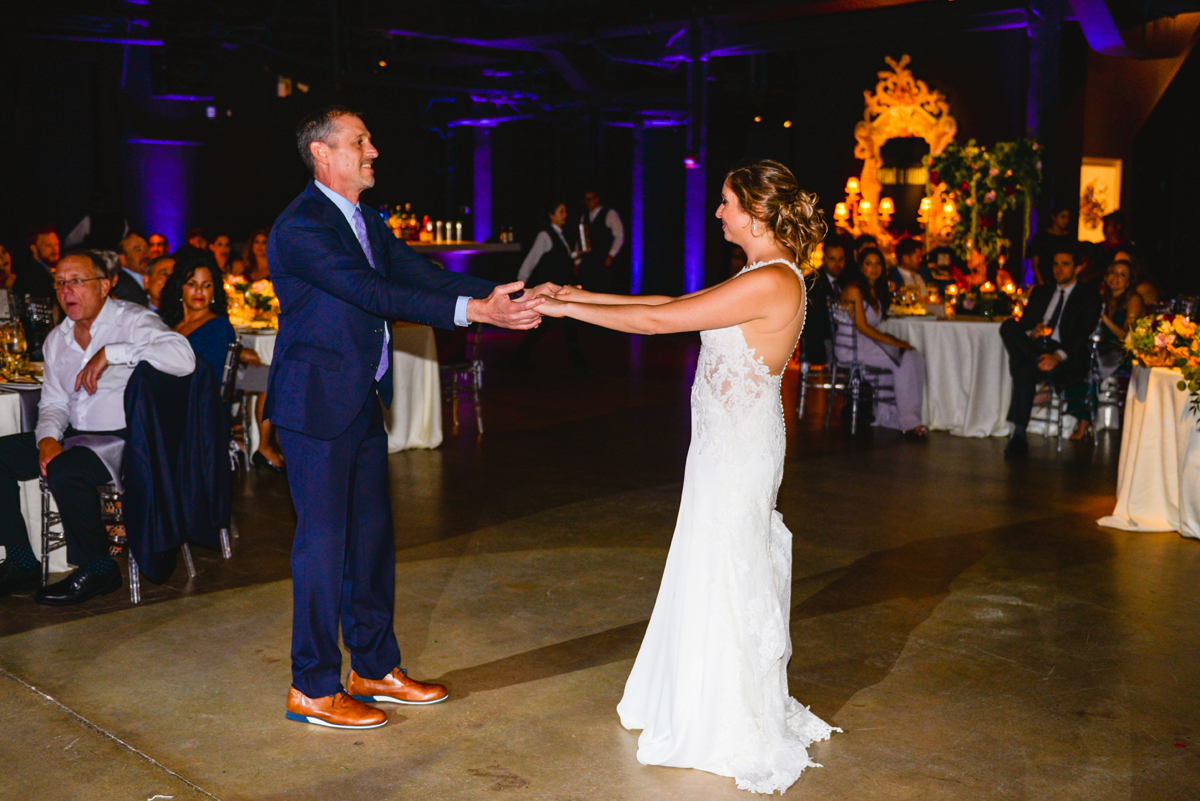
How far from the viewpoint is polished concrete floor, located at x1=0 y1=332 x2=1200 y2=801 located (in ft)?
9.69

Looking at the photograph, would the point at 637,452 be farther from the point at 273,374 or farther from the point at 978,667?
the point at 273,374

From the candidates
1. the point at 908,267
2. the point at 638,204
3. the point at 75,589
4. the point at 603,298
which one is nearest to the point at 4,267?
the point at 75,589

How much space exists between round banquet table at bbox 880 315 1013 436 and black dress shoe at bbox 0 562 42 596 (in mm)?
5847

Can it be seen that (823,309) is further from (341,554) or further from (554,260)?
(341,554)

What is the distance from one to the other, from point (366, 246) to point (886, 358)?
5573 mm

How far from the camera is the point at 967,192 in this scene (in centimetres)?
902

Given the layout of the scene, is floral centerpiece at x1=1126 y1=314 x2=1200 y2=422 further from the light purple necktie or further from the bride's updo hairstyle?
the light purple necktie

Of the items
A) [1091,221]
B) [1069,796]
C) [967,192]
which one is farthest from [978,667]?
[1091,221]

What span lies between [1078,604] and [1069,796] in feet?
5.45

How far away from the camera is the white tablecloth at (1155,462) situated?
17.5 feet

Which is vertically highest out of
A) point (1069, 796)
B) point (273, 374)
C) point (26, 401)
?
point (273, 374)

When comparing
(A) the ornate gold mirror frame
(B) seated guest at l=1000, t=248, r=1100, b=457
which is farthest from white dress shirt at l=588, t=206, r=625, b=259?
(B) seated guest at l=1000, t=248, r=1100, b=457

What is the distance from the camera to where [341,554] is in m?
3.20

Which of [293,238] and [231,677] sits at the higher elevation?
[293,238]
